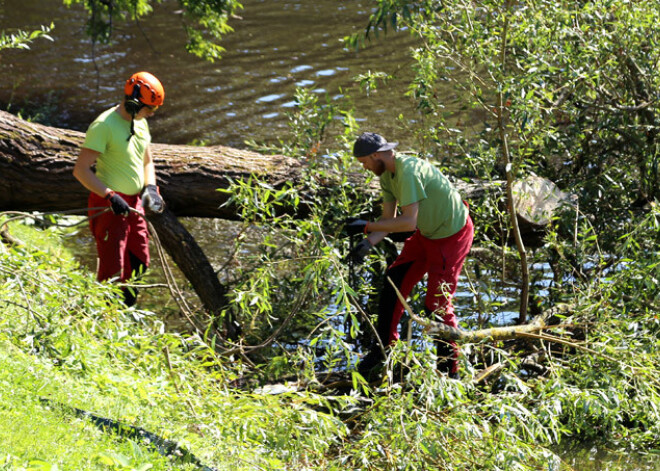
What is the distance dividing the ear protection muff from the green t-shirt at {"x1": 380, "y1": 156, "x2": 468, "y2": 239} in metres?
1.74

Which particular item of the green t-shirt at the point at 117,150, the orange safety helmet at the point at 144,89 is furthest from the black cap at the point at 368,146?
the green t-shirt at the point at 117,150

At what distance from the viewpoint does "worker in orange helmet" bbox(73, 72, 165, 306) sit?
545 centimetres

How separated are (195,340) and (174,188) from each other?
7.77 feet

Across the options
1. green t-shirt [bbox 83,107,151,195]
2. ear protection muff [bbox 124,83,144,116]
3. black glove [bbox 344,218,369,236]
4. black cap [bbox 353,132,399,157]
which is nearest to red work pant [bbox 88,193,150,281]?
green t-shirt [bbox 83,107,151,195]

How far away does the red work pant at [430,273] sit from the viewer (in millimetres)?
5427

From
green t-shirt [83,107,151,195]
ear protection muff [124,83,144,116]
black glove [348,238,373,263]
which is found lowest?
black glove [348,238,373,263]

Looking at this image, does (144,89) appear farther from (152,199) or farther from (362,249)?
(362,249)

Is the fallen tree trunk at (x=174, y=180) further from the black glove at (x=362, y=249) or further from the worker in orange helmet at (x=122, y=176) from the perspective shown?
the black glove at (x=362, y=249)

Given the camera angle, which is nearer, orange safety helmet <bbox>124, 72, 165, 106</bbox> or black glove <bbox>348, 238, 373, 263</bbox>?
black glove <bbox>348, 238, 373, 263</bbox>

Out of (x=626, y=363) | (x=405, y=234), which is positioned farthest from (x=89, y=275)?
(x=626, y=363)

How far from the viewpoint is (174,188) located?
661 centimetres

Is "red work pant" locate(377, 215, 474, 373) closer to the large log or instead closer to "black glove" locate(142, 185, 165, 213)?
the large log

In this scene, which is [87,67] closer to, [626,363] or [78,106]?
[78,106]

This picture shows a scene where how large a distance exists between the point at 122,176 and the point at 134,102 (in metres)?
0.53
